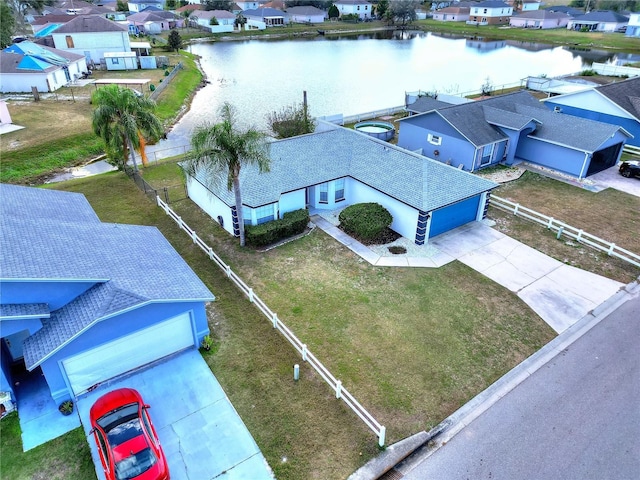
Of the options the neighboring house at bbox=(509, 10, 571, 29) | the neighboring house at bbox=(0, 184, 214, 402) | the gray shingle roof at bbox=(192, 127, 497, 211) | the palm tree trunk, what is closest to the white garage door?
the neighboring house at bbox=(0, 184, 214, 402)

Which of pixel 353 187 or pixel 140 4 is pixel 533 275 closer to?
pixel 353 187

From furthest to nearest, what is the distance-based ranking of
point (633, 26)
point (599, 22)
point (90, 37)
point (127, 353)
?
point (599, 22)
point (633, 26)
point (90, 37)
point (127, 353)

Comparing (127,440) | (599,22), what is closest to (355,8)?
(599,22)

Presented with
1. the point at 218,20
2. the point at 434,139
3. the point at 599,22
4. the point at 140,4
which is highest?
the point at 140,4

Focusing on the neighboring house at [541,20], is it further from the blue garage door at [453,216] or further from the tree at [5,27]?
the blue garage door at [453,216]

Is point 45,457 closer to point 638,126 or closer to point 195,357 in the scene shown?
point 195,357

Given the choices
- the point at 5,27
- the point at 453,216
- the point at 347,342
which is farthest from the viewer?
the point at 5,27

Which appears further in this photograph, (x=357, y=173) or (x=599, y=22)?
(x=599, y=22)

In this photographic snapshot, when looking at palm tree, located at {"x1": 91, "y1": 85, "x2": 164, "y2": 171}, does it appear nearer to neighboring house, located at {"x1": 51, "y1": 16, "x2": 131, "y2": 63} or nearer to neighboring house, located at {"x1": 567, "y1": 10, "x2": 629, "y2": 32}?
neighboring house, located at {"x1": 51, "y1": 16, "x2": 131, "y2": 63}
